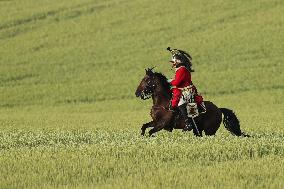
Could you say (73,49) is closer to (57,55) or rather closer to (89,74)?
(57,55)

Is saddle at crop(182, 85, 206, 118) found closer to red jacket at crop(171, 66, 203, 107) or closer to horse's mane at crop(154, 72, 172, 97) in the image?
red jacket at crop(171, 66, 203, 107)

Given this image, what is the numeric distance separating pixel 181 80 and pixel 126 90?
824 inches

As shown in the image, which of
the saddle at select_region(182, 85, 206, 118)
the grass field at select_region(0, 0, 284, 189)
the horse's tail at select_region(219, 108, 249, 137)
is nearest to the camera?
the grass field at select_region(0, 0, 284, 189)

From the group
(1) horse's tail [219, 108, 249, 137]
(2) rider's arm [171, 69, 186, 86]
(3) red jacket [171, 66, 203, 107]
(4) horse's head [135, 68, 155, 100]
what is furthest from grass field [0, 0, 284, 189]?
(2) rider's arm [171, 69, 186, 86]

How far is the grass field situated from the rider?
0.51m

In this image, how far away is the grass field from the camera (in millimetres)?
9086

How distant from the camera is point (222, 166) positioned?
9.23 meters

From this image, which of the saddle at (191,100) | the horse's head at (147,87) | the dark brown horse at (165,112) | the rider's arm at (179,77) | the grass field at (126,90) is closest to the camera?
the grass field at (126,90)

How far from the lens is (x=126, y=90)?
109 ft

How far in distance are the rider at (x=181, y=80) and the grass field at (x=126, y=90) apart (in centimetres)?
51

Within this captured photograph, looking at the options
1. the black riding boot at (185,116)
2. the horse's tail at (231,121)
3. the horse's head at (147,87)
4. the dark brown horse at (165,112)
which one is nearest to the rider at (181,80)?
the black riding boot at (185,116)

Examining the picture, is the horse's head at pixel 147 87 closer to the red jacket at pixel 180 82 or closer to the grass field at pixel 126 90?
the red jacket at pixel 180 82

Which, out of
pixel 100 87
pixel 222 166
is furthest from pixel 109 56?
pixel 222 166

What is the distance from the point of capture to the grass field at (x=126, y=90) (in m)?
9.09
